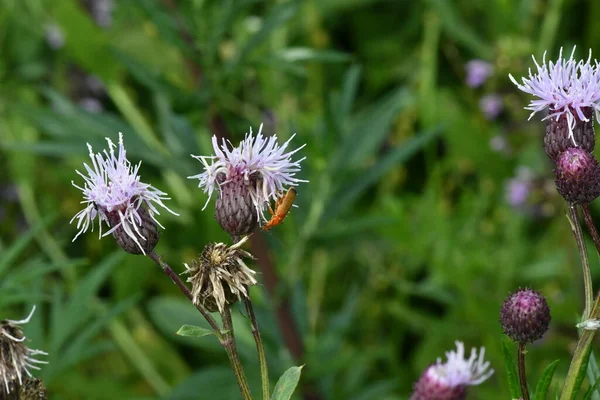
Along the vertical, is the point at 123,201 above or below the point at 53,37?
below

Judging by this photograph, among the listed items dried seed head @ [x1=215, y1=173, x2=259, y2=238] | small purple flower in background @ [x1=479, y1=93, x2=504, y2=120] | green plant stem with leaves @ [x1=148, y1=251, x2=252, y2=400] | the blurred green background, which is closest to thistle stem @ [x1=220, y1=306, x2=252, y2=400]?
green plant stem with leaves @ [x1=148, y1=251, x2=252, y2=400]

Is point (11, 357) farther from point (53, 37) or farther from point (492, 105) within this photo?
point (53, 37)

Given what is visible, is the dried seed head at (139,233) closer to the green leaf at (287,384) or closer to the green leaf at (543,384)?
the green leaf at (287,384)

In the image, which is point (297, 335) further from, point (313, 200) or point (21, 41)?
point (21, 41)

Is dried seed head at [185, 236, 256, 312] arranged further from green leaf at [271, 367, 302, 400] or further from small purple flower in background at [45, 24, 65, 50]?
small purple flower in background at [45, 24, 65, 50]

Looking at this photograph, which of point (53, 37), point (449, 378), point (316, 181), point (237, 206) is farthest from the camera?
point (53, 37)

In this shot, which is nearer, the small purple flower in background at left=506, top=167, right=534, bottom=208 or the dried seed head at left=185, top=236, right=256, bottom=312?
the dried seed head at left=185, top=236, right=256, bottom=312

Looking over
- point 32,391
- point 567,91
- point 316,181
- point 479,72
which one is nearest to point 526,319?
point 567,91
